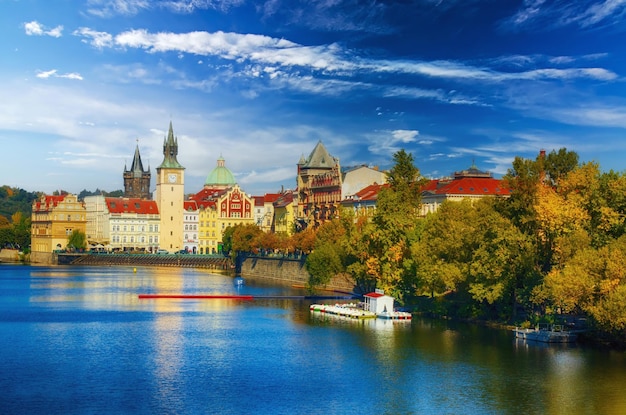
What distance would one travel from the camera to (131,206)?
7697 inches

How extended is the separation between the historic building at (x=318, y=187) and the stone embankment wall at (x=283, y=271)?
12.4m

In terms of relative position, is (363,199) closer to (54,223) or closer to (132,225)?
(132,225)

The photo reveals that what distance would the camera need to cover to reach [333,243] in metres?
101

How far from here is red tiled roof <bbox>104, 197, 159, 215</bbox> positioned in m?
194

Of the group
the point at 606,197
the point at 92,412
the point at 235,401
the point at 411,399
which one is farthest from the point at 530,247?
the point at 92,412

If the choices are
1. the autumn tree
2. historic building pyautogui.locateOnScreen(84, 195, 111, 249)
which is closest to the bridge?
historic building pyautogui.locateOnScreen(84, 195, 111, 249)

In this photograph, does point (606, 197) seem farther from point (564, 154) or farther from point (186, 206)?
point (186, 206)

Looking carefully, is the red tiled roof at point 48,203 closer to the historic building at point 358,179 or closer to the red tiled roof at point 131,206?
the red tiled roof at point 131,206

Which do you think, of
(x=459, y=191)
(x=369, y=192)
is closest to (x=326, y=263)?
(x=459, y=191)

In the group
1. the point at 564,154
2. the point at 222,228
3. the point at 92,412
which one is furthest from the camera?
the point at 222,228

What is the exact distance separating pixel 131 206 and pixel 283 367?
151 meters

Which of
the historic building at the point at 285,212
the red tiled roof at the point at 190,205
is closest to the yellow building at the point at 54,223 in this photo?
the red tiled roof at the point at 190,205

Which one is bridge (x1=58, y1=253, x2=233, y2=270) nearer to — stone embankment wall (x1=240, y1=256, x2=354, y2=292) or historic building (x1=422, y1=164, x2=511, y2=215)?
stone embankment wall (x1=240, y1=256, x2=354, y2=292)

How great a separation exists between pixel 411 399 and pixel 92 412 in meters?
14.3
